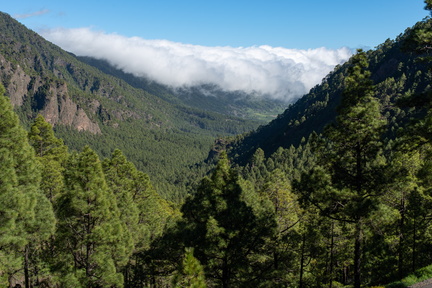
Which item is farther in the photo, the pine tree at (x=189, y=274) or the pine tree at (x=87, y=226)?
the pine tree at (x=87, y=226)

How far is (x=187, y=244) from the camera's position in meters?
18.9

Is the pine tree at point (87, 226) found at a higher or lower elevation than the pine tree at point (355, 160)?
lower

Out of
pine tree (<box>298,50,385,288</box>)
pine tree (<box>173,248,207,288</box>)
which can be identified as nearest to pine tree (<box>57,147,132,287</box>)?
pine tree (<box>173,248,207,288</box>)

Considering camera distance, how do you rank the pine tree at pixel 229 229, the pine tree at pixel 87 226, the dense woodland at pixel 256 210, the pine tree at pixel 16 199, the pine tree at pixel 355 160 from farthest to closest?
1. the pine tree at pixel 87 226
2. the pine tree at pixel 229 229
3. the pine tree at pixel 16 199
4. the pine tree at pixel 355 160
5. the dense woodland at pixel 256 210

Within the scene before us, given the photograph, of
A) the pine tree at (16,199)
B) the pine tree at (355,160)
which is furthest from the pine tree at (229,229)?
the pine tree at (16,199)

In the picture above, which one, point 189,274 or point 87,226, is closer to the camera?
point 189,274

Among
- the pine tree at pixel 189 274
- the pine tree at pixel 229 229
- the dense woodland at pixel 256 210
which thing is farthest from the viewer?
the pine tree at pixel 229 229

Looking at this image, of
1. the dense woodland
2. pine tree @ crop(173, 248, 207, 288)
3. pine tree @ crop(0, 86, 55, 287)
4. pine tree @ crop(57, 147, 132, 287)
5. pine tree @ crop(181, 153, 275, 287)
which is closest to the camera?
pine tree @ crop(173, 248, 207, 288)

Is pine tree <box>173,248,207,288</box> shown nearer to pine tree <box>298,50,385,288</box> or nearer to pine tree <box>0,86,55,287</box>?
pine tree <box>298,50,385,288</box>

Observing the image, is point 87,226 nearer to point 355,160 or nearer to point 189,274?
point 189,274

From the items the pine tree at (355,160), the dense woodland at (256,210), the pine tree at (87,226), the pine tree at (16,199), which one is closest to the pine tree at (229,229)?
the dense woodland at (256,210)

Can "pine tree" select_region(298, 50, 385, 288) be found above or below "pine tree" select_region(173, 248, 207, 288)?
above

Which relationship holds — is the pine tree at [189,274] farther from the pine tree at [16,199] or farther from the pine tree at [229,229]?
the pine tree at [16,199]

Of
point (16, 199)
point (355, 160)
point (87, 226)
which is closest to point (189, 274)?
point (16, 199)
